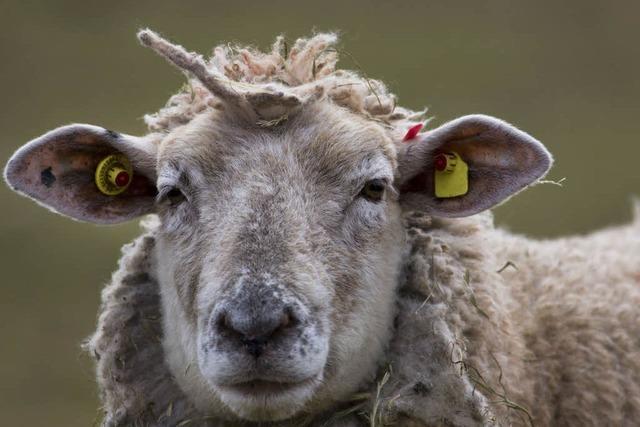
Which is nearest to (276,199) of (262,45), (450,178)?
(450,178)

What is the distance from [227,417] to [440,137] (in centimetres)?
144

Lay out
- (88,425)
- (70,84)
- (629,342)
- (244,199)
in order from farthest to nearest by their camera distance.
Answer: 1. (70,84)
2. (88,425)
3. (629,342)
4. (244,199)

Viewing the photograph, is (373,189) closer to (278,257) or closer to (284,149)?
(284,149)

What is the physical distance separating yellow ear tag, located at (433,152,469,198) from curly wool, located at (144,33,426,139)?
0.27 metres

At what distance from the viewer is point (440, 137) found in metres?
4.41

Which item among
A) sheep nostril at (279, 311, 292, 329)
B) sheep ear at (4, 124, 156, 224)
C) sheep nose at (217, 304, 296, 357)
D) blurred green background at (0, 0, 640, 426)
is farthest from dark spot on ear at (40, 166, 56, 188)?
blurred green background at (0, 0, 640, 426)

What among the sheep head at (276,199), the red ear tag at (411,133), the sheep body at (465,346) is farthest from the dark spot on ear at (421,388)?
the red ear tag at (411,133)

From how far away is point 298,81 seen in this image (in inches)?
183

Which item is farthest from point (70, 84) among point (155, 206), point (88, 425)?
point (155, 206)

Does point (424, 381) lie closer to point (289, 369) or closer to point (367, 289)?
point (367, 289)

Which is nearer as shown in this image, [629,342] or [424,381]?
[424,381]

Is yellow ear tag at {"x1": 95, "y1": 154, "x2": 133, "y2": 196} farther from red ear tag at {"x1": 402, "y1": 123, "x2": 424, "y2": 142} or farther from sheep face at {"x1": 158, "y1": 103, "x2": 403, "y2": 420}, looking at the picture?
red ear tag at {"x1": 402, "y1": 123, "x2": 424, "y2": 142}

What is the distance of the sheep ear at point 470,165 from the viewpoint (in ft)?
14.3

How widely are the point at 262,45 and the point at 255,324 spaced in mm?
15493
